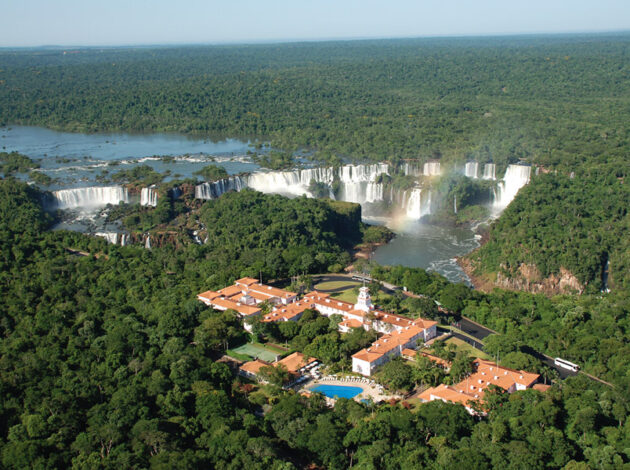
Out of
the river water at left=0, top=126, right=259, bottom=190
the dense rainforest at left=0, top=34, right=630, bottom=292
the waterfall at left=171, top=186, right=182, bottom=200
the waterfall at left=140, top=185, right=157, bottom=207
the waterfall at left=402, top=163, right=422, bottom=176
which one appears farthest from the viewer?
the river water at left=0, top=126, right=259, bottom=190

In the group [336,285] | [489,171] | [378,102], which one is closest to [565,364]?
[336,285]

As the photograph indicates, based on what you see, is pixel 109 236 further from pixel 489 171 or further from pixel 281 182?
pixel 489 171

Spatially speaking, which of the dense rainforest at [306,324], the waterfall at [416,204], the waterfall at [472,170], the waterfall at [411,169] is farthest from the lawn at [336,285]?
the waterfall at [472,170]

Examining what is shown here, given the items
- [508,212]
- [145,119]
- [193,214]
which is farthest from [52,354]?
[145,119]

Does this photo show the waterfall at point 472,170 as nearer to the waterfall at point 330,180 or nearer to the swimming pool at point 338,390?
the waterfall at point 330,180

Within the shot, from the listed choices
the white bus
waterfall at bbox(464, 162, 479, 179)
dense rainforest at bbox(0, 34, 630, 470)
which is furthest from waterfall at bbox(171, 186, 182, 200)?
the white bus

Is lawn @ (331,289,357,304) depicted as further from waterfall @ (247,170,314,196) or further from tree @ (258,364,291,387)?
waterfall @ (247,170,314,196)
